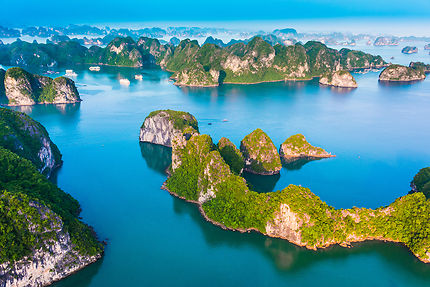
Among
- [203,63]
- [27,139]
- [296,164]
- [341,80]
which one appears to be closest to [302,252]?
[296,164]

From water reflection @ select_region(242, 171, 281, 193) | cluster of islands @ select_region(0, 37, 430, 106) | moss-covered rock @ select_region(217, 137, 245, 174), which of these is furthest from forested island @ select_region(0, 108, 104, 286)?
cluster of islands @ select_region(0, 37, 430, 106)

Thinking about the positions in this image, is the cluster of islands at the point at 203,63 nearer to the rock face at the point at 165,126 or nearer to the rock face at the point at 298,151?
the rock face at the point at 165,126

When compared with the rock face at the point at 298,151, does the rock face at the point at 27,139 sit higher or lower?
higher

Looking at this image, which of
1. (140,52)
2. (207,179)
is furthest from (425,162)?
(140,52)

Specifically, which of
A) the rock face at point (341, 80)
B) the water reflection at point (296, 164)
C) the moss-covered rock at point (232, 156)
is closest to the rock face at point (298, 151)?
the water reflection at point (296, 164)

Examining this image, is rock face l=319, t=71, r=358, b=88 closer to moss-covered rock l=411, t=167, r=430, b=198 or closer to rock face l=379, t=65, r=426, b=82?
rock face l=379, t=65, r=426, b=82

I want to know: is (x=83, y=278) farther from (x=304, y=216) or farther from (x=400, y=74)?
Answer: (x=400, y=74)
